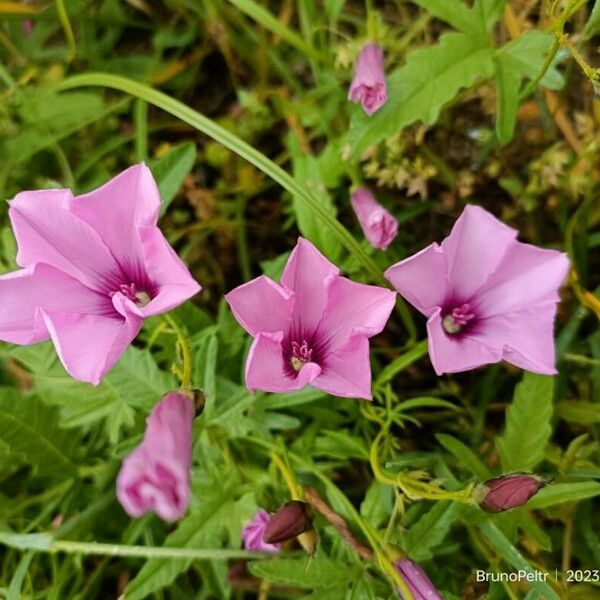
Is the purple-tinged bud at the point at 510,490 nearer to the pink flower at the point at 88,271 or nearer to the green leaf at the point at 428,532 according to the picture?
the green leaf at the point at 428,532

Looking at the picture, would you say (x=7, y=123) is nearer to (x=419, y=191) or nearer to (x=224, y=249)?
(x=224, y=249)

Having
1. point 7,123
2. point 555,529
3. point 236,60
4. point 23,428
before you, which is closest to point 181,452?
point 23,428

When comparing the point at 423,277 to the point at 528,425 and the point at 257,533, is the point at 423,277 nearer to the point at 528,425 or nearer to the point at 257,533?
the point at 528,425

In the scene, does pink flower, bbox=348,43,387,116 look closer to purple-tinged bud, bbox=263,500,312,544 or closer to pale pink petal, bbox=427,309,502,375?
pale pink petal, bbox=427,309,502,375

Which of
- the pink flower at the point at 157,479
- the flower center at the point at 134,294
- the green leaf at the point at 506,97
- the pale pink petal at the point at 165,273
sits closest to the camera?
the pink flower at the point at 157,479

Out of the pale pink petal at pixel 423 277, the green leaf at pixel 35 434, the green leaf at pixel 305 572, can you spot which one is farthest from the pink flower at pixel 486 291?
the green leaf at pixel 35 434

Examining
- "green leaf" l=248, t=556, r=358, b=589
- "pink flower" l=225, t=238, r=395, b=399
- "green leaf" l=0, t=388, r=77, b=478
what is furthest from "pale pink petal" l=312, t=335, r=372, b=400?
"green leaf" l=0, t=388, r=77, b=478
